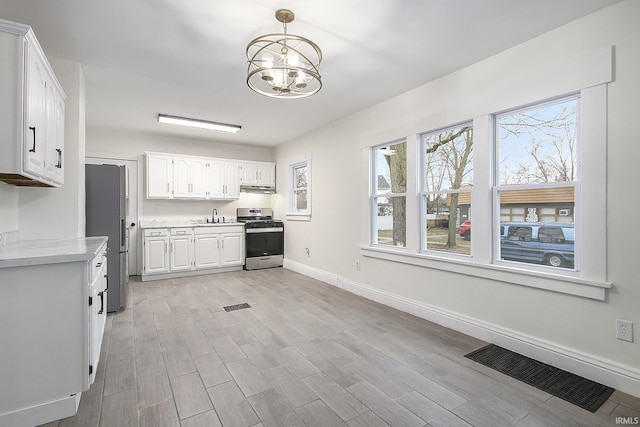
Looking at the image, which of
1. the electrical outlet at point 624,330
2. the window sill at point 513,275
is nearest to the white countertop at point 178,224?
the window sill at point 513,275

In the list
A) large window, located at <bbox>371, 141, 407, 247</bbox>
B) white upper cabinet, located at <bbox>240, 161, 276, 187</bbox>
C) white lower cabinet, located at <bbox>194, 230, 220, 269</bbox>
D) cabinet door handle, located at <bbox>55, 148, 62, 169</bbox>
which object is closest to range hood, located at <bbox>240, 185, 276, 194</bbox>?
white upper cabinet, located at <bbox>240, 161, 276, 187</bbox>

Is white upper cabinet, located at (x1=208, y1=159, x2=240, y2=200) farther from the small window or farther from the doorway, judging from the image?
the doorway

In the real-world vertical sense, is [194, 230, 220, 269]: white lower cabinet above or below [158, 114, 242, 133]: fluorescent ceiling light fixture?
below

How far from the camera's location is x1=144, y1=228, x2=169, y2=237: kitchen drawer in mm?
5078

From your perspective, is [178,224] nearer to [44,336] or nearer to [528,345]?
[44,336]

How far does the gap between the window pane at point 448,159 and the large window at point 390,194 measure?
325 mm

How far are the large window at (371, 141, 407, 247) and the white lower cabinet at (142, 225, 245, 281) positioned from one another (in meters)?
2.92

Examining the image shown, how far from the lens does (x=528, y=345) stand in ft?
8.14

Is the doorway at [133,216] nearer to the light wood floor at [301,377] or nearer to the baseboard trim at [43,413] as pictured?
the light wood floor at [301,377]

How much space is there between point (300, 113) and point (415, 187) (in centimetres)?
201

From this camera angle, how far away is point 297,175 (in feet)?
20.3

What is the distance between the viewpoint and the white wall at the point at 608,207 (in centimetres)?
204

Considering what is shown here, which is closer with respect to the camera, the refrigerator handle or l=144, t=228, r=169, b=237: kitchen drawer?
the refrigerator handle

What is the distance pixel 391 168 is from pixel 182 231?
3.67m
